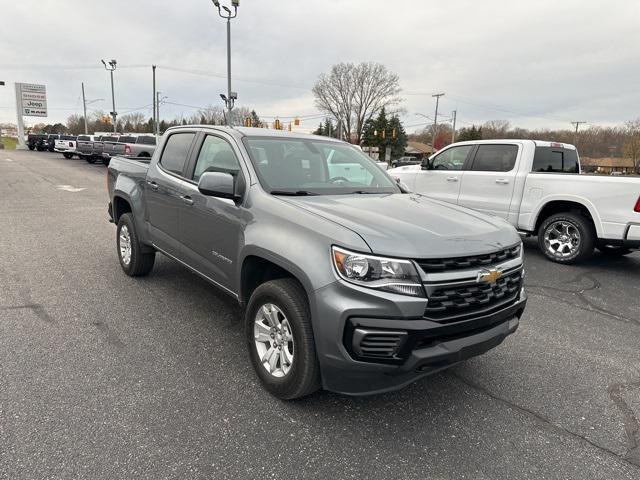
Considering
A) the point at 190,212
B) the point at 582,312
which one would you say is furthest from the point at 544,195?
the point at 190,212

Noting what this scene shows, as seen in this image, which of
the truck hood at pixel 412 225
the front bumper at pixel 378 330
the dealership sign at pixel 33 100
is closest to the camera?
the front bumper at pixel 378 330

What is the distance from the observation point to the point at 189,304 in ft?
14.9

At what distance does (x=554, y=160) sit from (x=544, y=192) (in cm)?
104

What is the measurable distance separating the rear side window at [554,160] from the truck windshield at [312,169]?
4.54 m

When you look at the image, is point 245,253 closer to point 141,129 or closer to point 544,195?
point 544,195

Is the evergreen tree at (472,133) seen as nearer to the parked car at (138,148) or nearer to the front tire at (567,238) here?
the parked car at (138,148)

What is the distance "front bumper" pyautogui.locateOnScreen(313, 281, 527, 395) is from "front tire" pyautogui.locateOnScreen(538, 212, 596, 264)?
510 centimetres

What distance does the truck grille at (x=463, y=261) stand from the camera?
244 centimetres

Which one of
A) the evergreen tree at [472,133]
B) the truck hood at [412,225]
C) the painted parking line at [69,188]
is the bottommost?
the painted parking line at [69,188]

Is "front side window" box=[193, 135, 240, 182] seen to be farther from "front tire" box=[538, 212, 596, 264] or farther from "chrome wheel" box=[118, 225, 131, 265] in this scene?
"front tire" box=[538, 212, 596, 264]

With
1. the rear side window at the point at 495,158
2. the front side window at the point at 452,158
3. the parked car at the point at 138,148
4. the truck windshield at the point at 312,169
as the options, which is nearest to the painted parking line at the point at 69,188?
the parked car at the point at 138,148

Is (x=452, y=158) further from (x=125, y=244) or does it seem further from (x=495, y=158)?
(x=125, y=244)

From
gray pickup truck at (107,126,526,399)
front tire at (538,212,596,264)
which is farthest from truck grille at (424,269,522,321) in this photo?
front tire at (538,212,596,264)

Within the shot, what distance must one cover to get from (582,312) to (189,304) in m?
4.27
